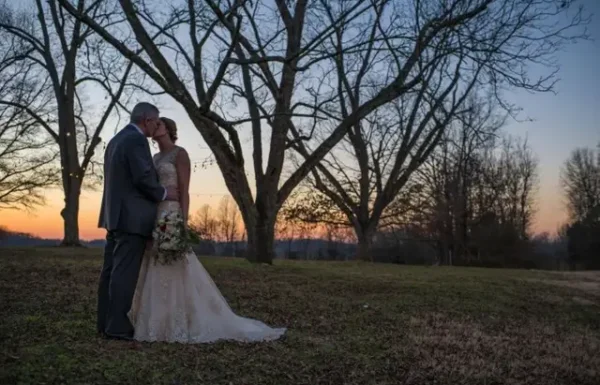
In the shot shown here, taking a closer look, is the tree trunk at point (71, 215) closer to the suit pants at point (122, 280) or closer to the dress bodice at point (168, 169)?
the dress bodice at point (168, 169)

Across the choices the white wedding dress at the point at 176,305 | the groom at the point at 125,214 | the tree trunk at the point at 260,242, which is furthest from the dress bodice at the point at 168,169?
the tree trunk at the point at 260,242

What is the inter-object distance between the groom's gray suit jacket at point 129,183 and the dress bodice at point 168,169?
1.17 feet

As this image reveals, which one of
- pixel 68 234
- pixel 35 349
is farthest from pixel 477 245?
pixel 35 349

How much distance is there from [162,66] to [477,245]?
118ft

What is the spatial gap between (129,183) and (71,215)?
20913mm

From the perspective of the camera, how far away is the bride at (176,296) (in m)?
5.62

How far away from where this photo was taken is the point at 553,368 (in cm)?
584

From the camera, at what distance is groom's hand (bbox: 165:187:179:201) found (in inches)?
227

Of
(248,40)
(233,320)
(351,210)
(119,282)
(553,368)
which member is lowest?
(553,368)

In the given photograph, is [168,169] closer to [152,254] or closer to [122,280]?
[152,254]

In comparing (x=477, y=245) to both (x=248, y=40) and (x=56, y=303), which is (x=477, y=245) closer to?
(x=248, y=40)

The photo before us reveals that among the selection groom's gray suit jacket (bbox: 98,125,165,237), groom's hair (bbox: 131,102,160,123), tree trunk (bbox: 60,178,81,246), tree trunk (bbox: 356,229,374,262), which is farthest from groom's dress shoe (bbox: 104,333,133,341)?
tree trunk (bbox: 356,229,374,262)

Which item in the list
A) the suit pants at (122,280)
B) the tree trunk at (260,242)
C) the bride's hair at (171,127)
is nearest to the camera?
the suit pants at (122,280)

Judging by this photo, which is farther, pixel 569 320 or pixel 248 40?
pixel 248 40
